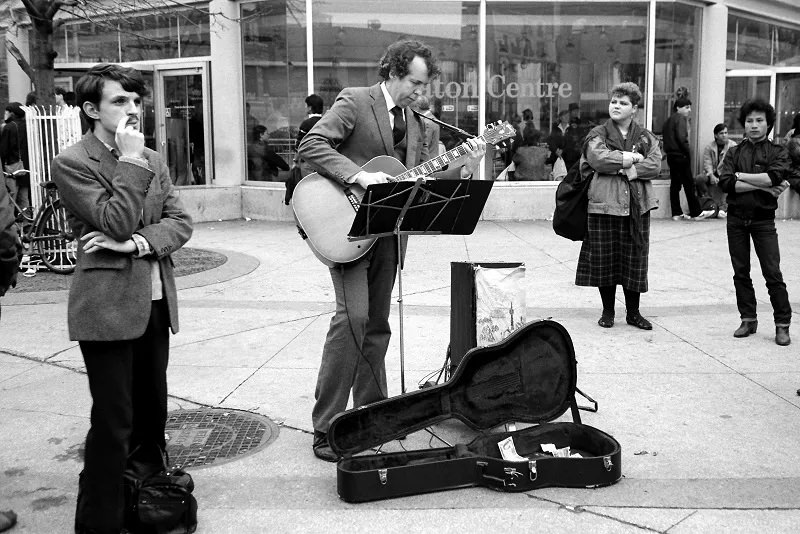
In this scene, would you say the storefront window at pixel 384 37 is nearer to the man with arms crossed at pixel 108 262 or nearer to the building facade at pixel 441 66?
the building facade at pixel 441 66

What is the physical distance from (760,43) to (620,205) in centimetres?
1143

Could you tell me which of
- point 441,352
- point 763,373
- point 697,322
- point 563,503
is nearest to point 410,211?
point 563,503

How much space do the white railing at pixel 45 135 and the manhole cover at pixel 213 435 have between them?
5.69 metres

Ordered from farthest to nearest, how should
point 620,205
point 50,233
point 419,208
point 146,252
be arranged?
point 50,233
point 620,205
point 419,208
point 146,252

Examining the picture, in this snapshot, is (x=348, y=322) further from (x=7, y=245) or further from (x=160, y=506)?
(x=7, y=245)

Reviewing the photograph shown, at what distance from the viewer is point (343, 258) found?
163 inches

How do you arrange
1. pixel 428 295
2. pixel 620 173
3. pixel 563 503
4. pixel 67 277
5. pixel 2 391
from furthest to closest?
pixel 67 277 → pixel 428 295 → pixel 620 173 → pixel 2 391 → pixel 563 503

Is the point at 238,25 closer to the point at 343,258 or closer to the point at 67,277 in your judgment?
the point at 67,277

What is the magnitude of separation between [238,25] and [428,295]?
7784 millimetres

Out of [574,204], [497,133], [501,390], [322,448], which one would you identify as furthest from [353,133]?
[574,204]

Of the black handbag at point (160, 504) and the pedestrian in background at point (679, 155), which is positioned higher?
the pedestrian in background at point (679, 155)

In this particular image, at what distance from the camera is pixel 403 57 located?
4.21m

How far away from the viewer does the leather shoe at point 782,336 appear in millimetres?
6160

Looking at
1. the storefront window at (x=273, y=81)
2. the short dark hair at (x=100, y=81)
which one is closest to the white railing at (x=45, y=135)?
the storefront window at (x=273, y=81)
